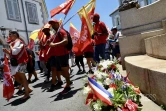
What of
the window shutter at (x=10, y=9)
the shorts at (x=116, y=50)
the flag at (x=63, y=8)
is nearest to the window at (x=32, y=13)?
the window shutter at (x=10, y=9)

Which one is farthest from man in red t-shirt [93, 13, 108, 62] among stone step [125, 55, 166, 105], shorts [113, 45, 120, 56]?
stone step [125, 55, 166, 105]

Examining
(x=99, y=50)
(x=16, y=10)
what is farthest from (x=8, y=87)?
(x=16, y=10)

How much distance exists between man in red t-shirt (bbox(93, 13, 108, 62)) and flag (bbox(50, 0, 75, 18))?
1372 mm

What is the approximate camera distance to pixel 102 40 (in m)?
8.05

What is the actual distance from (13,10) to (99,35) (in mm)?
18790

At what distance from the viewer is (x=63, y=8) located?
657 centimetres

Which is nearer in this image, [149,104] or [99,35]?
[149,104]

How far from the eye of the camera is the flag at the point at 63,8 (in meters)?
6.55

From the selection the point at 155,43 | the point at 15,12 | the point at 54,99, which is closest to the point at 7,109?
the point at 54,99

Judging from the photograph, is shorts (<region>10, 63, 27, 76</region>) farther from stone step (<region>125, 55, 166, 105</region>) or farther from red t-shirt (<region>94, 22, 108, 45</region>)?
stone step (<region>125, 55, 166, 105</region>)

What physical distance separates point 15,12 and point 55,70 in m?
19.3

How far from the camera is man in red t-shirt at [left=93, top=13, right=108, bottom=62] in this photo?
26.0 ft

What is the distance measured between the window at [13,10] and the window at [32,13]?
2013 mm

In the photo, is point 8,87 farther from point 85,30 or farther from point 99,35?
point 99,35
